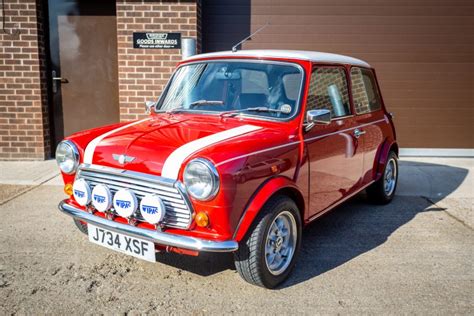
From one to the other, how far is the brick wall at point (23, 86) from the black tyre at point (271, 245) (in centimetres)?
542

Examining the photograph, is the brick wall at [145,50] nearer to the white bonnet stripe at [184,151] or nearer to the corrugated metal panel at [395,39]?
the corrugated metal panel at [395,39]

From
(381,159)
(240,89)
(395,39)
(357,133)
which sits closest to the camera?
(240,89)

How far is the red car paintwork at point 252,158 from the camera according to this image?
9.33ft

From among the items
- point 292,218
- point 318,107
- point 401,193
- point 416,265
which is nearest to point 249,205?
point 292,218

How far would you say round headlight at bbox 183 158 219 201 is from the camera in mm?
2748

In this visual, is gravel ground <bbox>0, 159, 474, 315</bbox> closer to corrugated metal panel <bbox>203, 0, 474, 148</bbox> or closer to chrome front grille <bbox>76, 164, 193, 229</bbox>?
chrome front grille <bbox>76, 164, 193, 229</bbox>

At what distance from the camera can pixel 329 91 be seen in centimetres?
405

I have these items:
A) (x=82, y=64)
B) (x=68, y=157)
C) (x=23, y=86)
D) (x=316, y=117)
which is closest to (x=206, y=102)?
(x=316, y=117)

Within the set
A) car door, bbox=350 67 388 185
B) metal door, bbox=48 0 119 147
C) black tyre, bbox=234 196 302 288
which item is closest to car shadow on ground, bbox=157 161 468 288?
black tyre, bbox=234 196 302 288

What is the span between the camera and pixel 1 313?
2.89 m

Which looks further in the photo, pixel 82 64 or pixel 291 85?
pixel 82 64

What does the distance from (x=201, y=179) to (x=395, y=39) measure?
→ 6.48 metres

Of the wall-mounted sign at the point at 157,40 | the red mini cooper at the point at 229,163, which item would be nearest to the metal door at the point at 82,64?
the wall-mounted sign at the point at 157,40

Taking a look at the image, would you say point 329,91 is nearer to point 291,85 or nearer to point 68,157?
point 291,85
